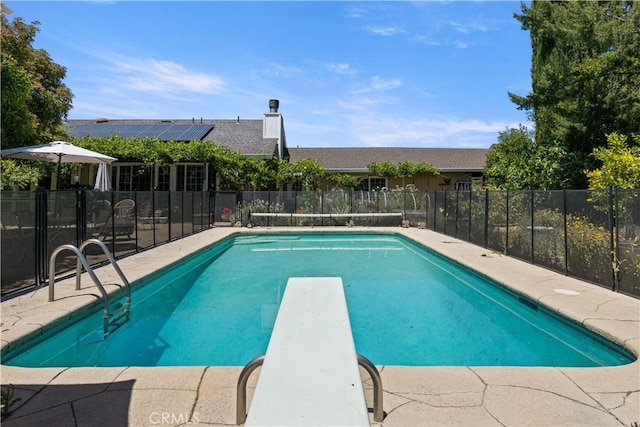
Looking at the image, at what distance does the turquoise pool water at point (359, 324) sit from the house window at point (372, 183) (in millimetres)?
13168

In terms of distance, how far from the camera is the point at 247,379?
1.98 meters

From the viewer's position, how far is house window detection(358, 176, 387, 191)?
21.7 metres

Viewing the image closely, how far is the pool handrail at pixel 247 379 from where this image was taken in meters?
1.94

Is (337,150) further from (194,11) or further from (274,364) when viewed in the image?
(274,364)

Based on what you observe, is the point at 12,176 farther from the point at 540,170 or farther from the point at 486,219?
the point at 540,170

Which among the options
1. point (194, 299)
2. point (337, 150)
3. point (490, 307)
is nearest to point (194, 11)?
point (194, 299)

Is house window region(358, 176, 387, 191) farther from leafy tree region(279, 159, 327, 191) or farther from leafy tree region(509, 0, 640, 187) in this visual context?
leafy tree region(509, 0, 640, 187)

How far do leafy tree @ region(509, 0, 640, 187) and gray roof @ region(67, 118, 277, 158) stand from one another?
1144cm

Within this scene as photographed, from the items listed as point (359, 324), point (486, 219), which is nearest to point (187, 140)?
point (486, 219)

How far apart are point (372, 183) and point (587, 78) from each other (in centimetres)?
1258

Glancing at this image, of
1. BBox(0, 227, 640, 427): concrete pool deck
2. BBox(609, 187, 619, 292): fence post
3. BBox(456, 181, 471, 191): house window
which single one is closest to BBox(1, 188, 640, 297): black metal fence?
BBox(609, 187, 619, 292): fence post

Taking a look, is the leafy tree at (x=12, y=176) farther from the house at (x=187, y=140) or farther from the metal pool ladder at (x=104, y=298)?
the house at (x=187, y=140)

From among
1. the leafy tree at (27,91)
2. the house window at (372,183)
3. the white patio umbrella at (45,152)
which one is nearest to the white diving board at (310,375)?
the leafy tree at (27,91)

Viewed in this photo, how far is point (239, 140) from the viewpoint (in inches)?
758
